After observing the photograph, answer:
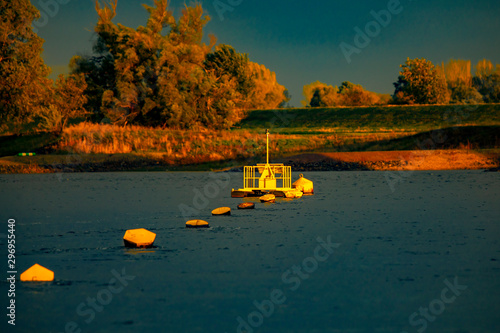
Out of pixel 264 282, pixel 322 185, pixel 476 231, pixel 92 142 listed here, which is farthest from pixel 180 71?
pixel 264 282

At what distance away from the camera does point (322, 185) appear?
41781mm

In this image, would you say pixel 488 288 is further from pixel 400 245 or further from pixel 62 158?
pixel 62 158

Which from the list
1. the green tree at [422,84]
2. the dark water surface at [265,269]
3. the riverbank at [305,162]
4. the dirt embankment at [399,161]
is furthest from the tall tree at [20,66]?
the green tree at [422,84]

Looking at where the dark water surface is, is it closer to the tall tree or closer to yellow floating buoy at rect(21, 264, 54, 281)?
yellow floating buoy at rect(21, 264, 54, 281)

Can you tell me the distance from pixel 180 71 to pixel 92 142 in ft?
49.6

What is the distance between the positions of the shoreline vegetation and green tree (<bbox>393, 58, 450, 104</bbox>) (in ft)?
240

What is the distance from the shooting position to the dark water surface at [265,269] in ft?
35.3

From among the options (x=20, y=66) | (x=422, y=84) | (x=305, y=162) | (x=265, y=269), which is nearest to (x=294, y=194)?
(x=265, y=269)

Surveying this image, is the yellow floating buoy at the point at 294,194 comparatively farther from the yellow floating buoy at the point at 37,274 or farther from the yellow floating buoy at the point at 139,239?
the yellow floating buoy at the point at 37,274

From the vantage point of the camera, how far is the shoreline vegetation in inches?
2376

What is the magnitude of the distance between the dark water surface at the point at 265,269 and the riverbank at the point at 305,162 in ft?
102

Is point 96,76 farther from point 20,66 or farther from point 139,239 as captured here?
point 139,239

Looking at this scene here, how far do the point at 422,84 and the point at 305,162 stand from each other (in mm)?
97757

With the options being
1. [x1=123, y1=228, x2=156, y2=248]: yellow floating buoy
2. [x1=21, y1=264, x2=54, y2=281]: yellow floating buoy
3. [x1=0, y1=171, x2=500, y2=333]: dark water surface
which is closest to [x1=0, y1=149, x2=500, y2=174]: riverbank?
[x1=0, y1=171, x2=500, y2=333]: dark water surface
